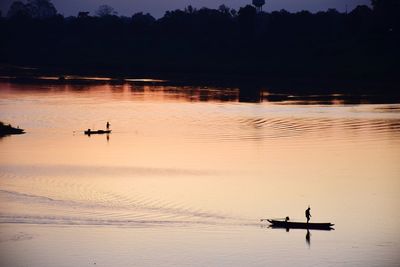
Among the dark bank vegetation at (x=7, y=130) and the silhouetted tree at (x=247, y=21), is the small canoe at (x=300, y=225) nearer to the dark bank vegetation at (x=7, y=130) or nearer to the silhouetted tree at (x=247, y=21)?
the dark bank vegetation at (x=7, y=130)

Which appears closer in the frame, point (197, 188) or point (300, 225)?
point (300, 225)

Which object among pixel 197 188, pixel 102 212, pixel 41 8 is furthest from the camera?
pixel 41 8

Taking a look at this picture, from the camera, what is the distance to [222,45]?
9819cm

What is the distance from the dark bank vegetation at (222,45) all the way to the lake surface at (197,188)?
31.0 metres

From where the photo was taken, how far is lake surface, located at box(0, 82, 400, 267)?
2425 cm

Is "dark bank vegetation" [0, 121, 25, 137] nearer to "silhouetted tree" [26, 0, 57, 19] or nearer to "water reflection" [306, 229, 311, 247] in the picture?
"water reflection" [306, 229, 311, 247]

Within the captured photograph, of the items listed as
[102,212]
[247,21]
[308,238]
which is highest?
[247,21]

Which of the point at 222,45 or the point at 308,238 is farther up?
the point at 222,45

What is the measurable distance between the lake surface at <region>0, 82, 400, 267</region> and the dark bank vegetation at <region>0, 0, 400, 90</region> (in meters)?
31.0

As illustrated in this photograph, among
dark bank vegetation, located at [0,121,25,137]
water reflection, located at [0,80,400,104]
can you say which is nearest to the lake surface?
dark bank vegetation, located at [0,121,25,137]

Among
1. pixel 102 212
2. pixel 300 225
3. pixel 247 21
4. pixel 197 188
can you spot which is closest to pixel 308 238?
pixel 300 225

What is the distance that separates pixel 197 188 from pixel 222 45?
6751 cm

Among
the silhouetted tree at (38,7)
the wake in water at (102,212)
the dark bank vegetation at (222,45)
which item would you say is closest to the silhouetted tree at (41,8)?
the silhouetted tree at (38,7)

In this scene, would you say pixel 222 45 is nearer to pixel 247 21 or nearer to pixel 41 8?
pixel 247 21
